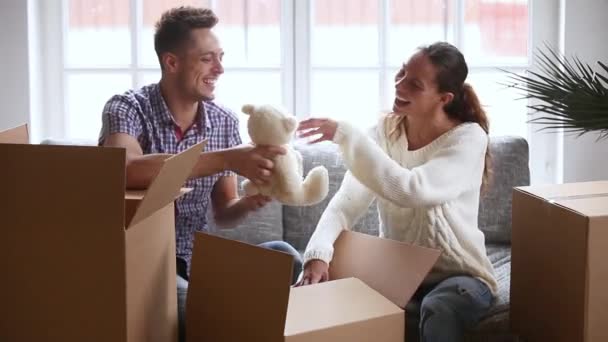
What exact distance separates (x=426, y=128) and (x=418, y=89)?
0.12 m

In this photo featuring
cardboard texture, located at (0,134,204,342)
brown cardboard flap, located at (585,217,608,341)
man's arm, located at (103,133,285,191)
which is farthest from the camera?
man's arm, located at (103,133,285,191)

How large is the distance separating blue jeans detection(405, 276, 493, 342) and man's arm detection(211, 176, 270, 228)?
52cm

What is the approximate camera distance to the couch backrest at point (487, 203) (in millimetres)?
2740

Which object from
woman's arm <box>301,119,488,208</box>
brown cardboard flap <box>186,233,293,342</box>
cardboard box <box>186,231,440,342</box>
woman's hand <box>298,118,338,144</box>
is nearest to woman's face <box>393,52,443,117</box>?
woman's arm <box>301,119,488,208</box>

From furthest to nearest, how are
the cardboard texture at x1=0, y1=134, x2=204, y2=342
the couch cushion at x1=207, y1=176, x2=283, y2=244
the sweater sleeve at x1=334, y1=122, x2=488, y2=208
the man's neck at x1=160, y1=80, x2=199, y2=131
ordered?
the couch cushion at x1=207, y1=176, x2=283, y2=244 → the man's neck at x1=160, y1=80, x2=199, y2=131 → the sweater sleeve at x1=334, y1=122, x2=488, y2=208 → the cardboard texture at x1=0, y1=134, x2=204, y2=342

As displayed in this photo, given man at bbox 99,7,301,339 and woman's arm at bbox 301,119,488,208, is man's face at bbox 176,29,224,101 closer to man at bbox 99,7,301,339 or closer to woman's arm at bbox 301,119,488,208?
man at bbox 99,7,301,339

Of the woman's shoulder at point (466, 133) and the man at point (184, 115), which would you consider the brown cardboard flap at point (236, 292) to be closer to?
the man at point (184, 115)

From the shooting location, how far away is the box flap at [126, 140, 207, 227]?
1574 millimetres

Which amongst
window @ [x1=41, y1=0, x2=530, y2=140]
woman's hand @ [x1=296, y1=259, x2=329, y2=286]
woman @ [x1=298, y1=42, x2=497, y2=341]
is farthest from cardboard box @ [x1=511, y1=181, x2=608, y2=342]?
window @ [x1=41, y1=0, x2=530, y2=140]

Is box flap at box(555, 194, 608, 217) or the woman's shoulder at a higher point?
the woman's shoulder

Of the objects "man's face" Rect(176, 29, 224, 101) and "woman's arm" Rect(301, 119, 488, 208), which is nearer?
"woman's arm" Rect(301, 119, 488, 208)

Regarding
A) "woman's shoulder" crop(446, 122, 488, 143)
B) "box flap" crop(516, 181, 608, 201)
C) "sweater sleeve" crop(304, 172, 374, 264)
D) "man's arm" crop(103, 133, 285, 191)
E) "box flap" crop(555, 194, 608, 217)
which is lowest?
"sweater sleeve" crop(304, 172, 374, 264)

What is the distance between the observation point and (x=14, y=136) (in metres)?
1.76

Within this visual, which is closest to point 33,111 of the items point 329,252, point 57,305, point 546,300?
point 329,252
